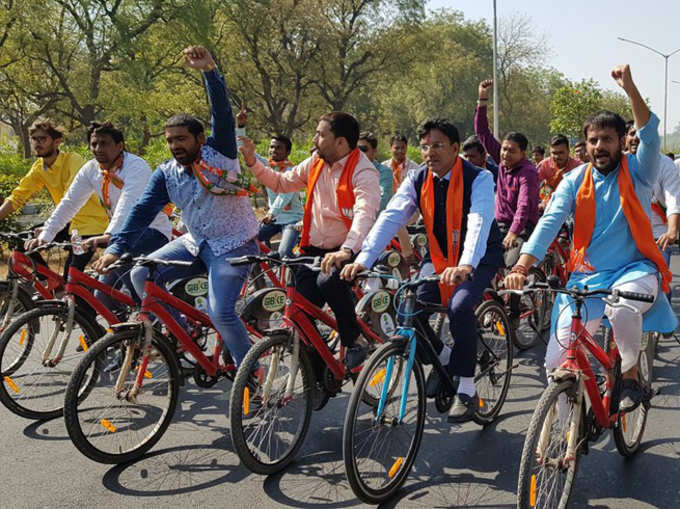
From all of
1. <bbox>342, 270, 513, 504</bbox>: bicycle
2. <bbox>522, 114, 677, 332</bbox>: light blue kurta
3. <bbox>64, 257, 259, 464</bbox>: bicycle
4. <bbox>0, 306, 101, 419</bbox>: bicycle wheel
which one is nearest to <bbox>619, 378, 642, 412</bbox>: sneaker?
<bbox>522, 114, 677, 332</bbox>: light blue kurta

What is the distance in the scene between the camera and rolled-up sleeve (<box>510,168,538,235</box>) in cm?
644

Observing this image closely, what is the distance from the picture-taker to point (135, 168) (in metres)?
5.41

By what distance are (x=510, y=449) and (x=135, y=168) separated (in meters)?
3.45

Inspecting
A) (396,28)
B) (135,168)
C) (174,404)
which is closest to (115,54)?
(396,28)

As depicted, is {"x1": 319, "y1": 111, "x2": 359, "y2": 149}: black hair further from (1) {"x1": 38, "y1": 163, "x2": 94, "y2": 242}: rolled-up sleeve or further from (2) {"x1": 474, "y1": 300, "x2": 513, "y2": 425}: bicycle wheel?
(1) {"x1": 38, "y1": 163, "x2": 94, "y2": 242}: rolled-up sleeve

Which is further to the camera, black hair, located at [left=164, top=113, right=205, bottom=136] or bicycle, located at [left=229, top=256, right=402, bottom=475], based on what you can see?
black hair, located at [left=164, top=113, right=205, bottom=136]

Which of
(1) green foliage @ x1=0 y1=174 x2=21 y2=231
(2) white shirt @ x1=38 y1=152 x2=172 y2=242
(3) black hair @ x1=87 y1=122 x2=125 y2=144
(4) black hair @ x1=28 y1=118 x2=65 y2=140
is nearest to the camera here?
(2) white shirt @ x1=38 y1=152 x2=172 y2=242

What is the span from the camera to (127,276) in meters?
5.27

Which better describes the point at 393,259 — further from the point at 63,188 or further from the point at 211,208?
the point at 63,188

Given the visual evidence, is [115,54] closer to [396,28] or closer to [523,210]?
[396,28]

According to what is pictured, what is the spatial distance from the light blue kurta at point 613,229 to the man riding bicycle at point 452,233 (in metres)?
0.39

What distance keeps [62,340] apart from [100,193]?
1.36 metres

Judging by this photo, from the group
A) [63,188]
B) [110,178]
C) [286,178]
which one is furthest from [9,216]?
[286,178]

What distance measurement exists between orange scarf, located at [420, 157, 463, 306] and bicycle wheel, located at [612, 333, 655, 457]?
1.14m
